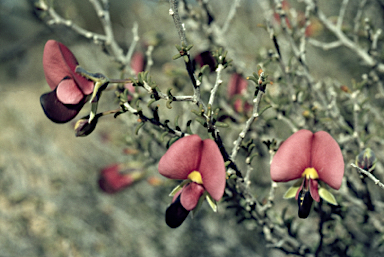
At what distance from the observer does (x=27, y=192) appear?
2369 mm

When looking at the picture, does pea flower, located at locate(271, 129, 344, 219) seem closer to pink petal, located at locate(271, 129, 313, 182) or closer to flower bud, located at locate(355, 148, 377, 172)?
pink petal, located at locate(271, 129, 313, 182)

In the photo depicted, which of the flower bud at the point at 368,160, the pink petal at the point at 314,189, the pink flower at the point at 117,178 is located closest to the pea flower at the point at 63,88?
the pink petal at the point at 314,189

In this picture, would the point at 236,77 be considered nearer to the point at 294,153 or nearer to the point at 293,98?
the point at 293,98

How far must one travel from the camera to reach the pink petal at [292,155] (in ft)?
2.47

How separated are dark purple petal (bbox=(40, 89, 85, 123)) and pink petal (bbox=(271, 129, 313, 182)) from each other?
21.2 inches

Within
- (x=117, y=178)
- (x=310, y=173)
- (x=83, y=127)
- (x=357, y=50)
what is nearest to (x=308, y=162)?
(x=310, y=173)

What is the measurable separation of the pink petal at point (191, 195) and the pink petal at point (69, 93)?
36 cm

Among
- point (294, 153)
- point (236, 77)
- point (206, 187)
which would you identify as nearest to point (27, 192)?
point (236, 77)

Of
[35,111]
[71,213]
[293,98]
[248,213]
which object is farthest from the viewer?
[35,111]

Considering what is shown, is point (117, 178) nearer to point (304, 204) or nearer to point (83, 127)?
point (83, 127)

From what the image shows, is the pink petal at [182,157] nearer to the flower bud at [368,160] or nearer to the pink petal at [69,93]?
the pink petal at [69,93]

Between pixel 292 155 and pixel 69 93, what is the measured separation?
1.96 ft

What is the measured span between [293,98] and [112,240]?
2254mm

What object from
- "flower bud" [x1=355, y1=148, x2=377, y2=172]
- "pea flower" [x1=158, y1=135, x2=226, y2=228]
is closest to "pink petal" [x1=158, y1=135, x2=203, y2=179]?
"pea flower" [x1=158, y1=135, x2=226, y2=228]
